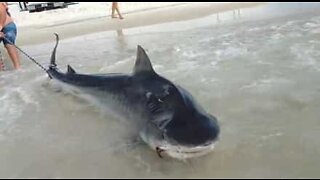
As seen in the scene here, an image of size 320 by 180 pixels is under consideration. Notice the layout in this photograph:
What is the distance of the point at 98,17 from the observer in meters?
18.7

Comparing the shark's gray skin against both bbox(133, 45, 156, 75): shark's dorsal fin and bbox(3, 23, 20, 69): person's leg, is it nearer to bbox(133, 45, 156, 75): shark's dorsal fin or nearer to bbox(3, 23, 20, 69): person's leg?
bbox(133, 45, 156, 75): shark's dorsal fin

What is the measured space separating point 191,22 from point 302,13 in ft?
10.5

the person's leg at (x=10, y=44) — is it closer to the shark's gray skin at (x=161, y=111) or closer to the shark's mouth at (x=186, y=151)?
the shark's gray skin at (x=161, y=111)

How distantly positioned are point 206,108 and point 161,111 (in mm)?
1603

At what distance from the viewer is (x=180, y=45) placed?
9.95 metres

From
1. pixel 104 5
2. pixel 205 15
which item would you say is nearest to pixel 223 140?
pixel 205 15

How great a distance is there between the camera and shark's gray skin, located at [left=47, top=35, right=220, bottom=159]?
3.61 meters

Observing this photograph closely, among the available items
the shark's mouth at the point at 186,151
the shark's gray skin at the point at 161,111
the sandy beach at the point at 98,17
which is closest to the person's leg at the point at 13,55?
the shark's gray skin at the point at 161,111

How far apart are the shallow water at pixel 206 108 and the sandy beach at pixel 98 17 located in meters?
5.01

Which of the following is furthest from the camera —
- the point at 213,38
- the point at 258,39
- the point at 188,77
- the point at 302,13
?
the point at 302,13

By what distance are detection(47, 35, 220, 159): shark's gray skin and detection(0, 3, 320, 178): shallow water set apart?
23cm

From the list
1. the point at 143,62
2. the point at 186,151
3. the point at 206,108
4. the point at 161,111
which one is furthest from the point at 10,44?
the point at 186,151

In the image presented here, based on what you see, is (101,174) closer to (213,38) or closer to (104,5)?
(213,38)

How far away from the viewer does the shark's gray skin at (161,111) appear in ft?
11.8
